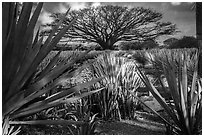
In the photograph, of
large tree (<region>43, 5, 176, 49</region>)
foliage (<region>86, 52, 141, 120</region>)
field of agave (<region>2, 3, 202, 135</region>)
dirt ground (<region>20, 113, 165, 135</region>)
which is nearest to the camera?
field of agave (<region>2, 3, 202, 135</region>)

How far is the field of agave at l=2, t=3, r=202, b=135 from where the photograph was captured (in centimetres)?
120

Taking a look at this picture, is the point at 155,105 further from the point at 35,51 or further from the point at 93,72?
the point at 35,51

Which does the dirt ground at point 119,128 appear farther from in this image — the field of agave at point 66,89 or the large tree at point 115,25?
the large tree at point 115,25

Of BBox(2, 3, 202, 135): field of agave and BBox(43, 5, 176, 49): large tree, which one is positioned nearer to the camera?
BBox(2, 3, 202, 135): field of agave

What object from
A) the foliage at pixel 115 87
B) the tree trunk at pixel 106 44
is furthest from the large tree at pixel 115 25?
the foliage at pixel 115 87

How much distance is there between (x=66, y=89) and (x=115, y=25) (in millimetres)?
22357

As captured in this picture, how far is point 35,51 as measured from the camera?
50.1 inches

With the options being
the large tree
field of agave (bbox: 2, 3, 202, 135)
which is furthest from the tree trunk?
field of agave (bbox: 2, 3, 202, 135)

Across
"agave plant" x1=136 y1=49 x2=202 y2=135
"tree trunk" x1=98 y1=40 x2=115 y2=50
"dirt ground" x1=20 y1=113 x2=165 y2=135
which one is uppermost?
"tree trunk" x1=98 y1=40 x2=115 y2=50

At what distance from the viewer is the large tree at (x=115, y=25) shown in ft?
73.6

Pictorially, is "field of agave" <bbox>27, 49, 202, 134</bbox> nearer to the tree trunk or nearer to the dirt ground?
the dirt ground

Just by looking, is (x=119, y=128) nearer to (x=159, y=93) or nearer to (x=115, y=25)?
(x=159, y=93)

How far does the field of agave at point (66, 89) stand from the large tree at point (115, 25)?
19.7m

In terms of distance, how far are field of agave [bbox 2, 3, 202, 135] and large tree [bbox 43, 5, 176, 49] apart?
19737 mm
